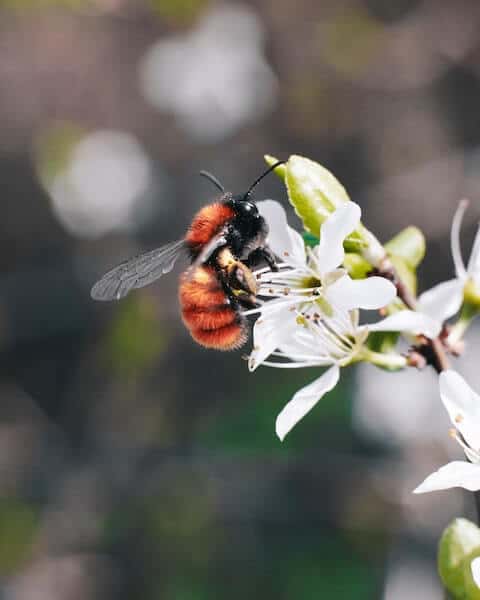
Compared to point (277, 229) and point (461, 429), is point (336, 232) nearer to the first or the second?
point (277, 229)

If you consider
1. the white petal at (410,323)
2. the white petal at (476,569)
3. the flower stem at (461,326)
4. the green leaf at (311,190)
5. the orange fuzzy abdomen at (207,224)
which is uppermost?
the green leaf at (311,190)

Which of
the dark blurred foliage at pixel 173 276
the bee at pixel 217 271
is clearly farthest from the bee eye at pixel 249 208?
the dark blurred foliage at pixel 173 276

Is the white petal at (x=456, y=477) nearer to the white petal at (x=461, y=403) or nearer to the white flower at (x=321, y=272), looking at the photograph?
the white petal at (x=461, y=403)

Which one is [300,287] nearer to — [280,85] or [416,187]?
[416,187]

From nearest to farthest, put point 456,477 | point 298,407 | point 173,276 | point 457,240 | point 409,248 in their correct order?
point 456,477 → point 298,407 → point 409,248 → point 457,240 → point 173,276

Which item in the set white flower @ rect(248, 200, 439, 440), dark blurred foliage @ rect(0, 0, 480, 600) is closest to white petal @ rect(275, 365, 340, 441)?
white flower @ rect(248, 200, 439, 440)

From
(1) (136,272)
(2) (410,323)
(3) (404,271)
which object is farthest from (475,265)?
(1) (136,272)
